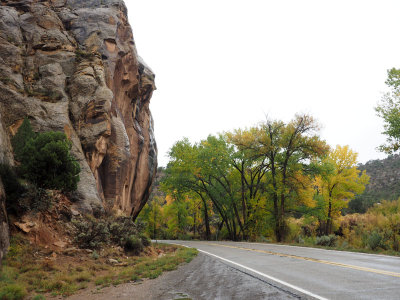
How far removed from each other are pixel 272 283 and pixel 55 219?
972cm

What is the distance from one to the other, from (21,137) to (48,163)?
10.4 ft

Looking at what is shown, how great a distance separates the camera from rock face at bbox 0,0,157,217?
612 inches

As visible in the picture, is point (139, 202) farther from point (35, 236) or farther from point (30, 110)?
point (35, 236)

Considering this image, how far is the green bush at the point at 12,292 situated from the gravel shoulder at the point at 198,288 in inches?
40.6

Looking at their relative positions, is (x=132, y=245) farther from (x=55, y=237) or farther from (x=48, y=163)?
(x=48, y=163)

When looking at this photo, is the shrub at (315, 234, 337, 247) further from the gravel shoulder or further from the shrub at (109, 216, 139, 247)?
the shrub at (109, 216, 139, 247)

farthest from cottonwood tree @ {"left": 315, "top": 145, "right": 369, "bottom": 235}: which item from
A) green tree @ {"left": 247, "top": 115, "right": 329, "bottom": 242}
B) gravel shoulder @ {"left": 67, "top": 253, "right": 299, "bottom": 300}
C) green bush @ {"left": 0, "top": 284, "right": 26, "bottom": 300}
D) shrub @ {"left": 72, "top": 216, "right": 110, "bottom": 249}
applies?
green bush @ {"left": 0, "top": 284, "right": 26, "bottom": 300}

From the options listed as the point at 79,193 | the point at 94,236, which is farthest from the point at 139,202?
the point at 94,236

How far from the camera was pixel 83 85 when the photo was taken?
59.5ft

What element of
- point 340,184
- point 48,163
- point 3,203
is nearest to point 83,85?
point 48,163

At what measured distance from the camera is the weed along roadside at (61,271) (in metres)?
7.07

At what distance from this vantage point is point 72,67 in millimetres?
19078

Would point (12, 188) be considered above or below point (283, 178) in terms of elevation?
below

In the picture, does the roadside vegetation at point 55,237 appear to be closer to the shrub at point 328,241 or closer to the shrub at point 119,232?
the shrub at point 119,232
